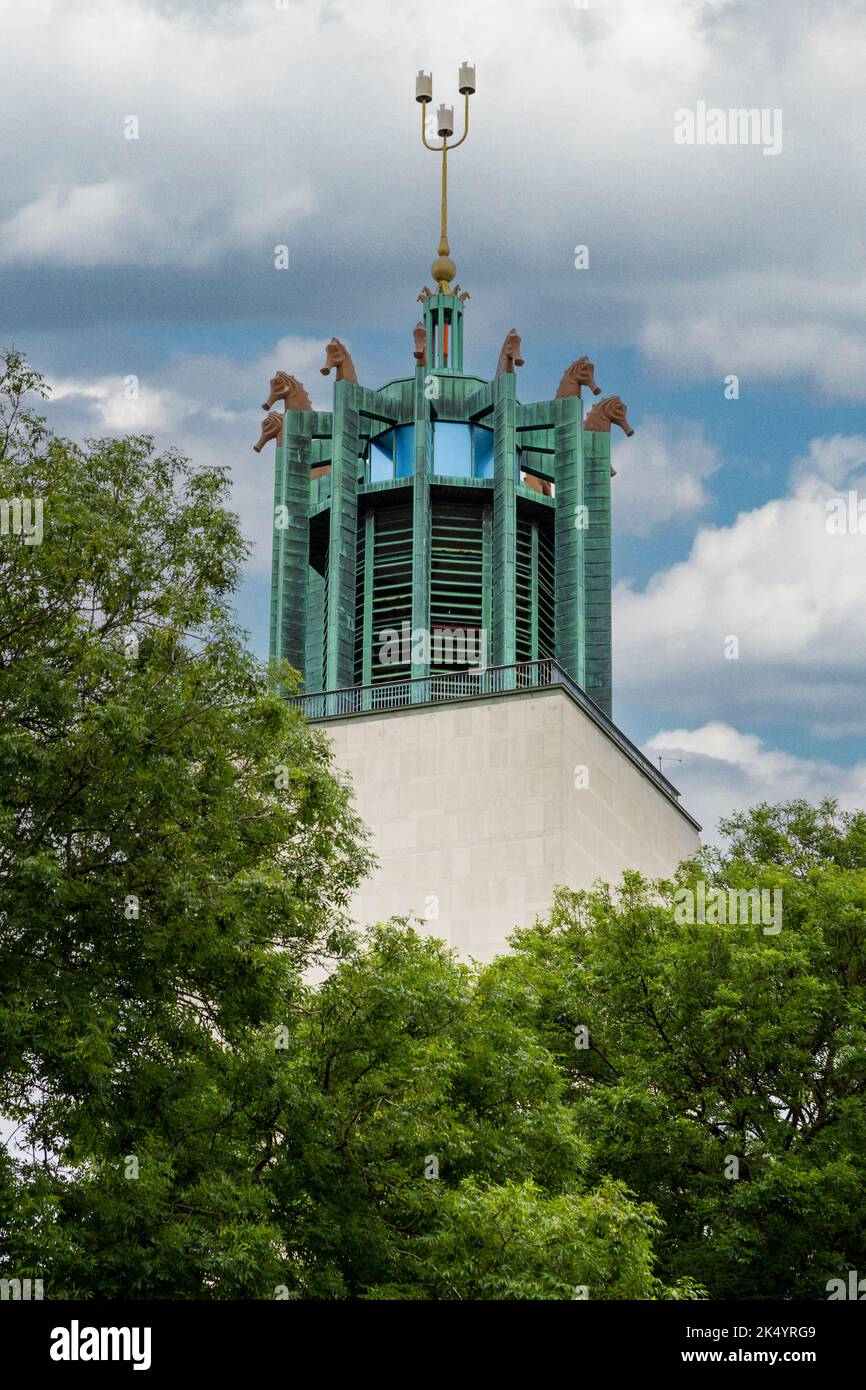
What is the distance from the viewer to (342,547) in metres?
59.8

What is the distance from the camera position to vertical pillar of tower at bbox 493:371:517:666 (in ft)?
189

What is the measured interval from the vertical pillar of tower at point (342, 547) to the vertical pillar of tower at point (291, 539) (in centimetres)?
161

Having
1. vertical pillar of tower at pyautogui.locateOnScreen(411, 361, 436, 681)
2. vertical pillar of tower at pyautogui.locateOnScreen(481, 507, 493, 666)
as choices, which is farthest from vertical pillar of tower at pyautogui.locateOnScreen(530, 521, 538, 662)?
vertical pillar of tower at pyautogui.locateOnScreen(411, 361, 436, 681)

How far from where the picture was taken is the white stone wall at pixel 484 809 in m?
50.2

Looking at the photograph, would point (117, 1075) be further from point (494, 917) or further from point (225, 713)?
point (494, 917)

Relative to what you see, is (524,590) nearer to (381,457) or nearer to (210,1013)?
(381,457)

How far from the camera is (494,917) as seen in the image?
164 feet

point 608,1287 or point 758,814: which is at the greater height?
point 758,814

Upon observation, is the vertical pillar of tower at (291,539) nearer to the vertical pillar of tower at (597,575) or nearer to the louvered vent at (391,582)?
the louvered vent at (391,582)

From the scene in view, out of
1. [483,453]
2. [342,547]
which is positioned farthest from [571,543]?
[342,547]

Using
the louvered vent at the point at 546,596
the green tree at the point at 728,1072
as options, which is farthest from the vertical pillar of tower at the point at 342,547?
the green tree at the point at 728,1072

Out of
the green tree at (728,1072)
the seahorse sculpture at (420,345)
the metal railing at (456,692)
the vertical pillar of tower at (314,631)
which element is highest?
the seahorse sculpture at (420,345)
